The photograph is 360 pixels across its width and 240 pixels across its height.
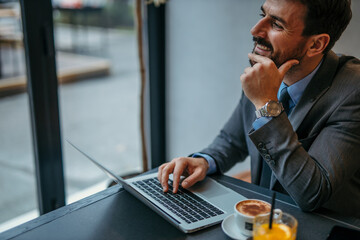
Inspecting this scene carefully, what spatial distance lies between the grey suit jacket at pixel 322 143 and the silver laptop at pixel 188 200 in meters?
0.15

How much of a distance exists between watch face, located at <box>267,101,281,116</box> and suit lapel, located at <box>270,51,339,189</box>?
0.16 metres

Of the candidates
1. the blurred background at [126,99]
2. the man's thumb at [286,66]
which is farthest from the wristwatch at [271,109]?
the blurred background at [126,99]

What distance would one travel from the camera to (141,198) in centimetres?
111

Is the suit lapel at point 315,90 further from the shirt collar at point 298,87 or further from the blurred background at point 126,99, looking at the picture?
the blurred background at point 126,99

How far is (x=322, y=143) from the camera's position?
1.18 meters

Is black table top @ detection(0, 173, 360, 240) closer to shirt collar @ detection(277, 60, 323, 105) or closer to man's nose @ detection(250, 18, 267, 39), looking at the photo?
shirt collar @ detection(277, 60, 323, 105)

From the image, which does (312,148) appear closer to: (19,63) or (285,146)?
(285,146)

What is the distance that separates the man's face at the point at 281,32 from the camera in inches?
48.3

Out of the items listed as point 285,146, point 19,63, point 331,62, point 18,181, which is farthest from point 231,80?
point 19,63

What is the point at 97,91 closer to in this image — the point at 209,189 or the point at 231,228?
the point at 209,189

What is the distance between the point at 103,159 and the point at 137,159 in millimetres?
283

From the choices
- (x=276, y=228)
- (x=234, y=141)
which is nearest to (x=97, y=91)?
(x=234, y=141)

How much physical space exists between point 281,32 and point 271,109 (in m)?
0.27

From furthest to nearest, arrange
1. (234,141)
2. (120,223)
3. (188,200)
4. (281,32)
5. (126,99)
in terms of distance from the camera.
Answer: (126,99), (234,141), (281,32), (188,200), (120,223)
